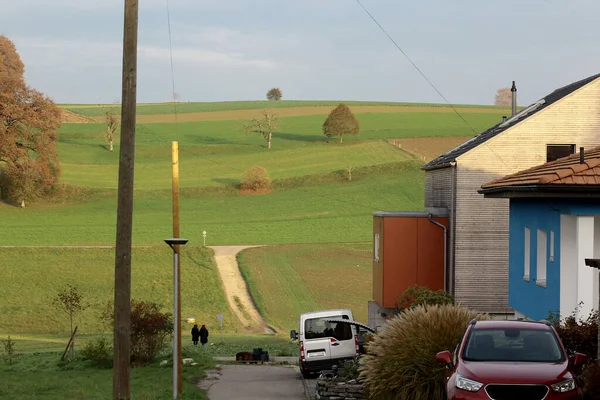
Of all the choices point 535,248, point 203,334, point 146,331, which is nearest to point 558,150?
point 535,248

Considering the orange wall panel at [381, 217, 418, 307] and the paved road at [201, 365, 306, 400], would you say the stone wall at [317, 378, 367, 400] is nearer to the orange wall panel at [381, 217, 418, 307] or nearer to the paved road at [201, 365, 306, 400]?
the paved road at [201, 365, 306, 400]

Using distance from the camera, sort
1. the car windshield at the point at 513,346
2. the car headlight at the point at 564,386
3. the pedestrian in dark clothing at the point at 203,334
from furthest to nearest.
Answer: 1. the pedestrian in dark clothing at the point at 203,334
2. the car windshield at the point at 513,346
3. the car headlight at the point at 564,386

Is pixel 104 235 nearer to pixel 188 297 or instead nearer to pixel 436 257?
pixel 188 297

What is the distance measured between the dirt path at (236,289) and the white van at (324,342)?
20695 millimetres

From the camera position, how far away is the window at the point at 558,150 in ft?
120

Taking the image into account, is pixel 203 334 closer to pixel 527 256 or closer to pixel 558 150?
pixel 558 150

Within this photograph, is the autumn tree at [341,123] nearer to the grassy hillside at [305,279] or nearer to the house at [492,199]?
the grassy hillside at [305,279]

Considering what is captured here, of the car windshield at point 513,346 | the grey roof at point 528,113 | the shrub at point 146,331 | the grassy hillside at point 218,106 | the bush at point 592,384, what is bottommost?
the shrub at point 146,331

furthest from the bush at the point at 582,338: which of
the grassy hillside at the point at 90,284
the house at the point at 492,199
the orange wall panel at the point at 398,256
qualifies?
the grassy hillside at the point at 90,284

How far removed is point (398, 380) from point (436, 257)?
20507 millimetres

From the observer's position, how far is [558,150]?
3672 centimetres

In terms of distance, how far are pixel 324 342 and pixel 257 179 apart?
63121 mm

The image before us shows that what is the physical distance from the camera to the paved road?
22922 millimetres

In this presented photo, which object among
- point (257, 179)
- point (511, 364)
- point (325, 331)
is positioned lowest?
point (325, 331)
